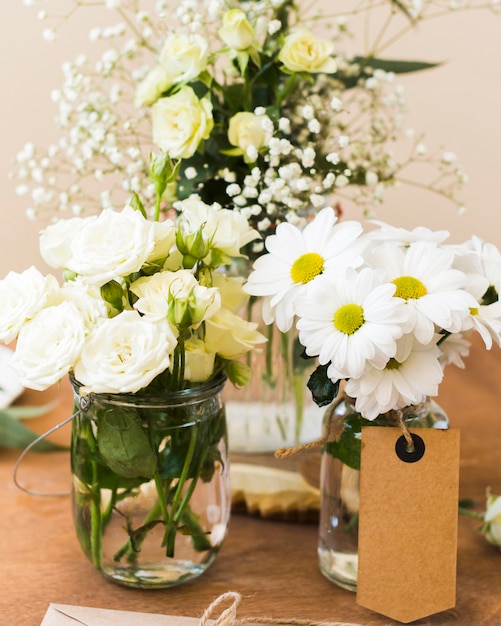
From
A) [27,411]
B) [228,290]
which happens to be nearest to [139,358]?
[228,290]

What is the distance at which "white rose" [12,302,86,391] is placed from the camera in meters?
0.57

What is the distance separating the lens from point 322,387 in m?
0.62

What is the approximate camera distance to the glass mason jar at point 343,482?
2.22ft

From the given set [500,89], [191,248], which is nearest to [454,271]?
[191,248]

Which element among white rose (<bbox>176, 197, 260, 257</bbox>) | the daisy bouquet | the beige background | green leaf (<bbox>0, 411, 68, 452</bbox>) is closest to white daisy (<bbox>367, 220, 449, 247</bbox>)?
the daisy bouquet

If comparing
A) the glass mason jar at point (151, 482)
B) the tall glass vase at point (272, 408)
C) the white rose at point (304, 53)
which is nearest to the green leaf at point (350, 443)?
the glass mason jar at point (151, 482)

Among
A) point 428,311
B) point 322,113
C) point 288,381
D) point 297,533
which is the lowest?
point 297,533

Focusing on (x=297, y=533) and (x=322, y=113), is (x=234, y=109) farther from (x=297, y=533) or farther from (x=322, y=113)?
(x=297, y=533)

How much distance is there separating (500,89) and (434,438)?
1.04 m

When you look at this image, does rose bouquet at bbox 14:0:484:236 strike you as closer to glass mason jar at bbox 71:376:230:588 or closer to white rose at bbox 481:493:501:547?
glass mason jar at bbox 71:376:230:588

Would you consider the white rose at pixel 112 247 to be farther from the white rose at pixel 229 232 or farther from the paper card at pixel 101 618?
the paper card at pixel 101 618

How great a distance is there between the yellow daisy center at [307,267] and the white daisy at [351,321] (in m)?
0.03

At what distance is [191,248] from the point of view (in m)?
0.62

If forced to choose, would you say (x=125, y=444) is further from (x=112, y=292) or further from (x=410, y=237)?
(x=410, y=237)
